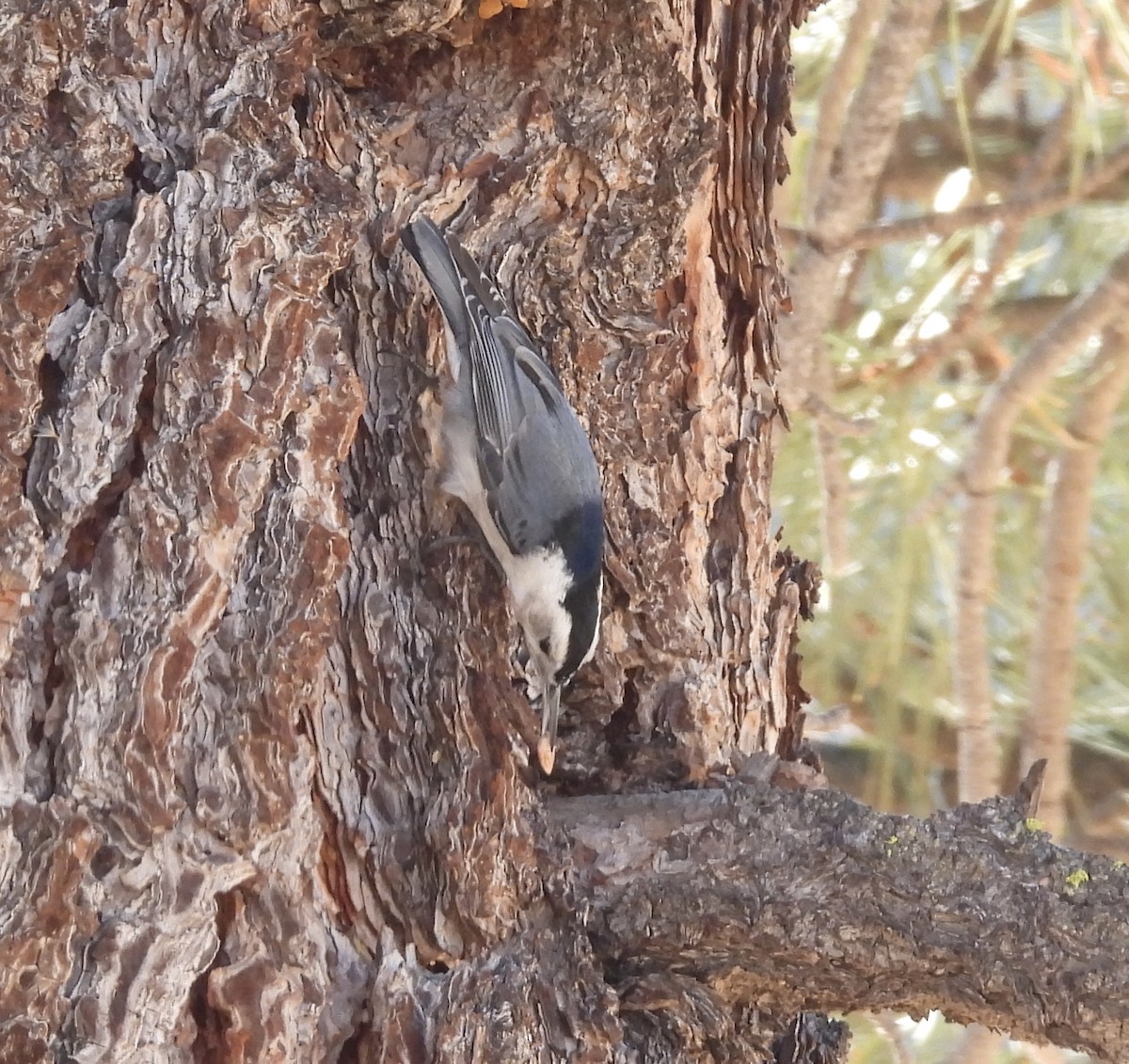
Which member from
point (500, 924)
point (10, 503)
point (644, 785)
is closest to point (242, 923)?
point (500, 924)

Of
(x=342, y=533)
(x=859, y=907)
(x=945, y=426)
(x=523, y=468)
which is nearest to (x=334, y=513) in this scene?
(x=342, y=533)

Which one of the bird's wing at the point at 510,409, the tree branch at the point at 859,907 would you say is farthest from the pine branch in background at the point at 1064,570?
the tree branch at the point at 859,907

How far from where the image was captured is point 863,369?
2316 millimetres

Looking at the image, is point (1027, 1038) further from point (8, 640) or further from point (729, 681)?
point (8, 640)

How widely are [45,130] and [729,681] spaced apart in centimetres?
88

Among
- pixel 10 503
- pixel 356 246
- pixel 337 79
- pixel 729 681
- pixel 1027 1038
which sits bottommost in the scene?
pixel 1027 1038

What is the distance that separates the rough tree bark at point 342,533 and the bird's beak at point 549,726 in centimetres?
4

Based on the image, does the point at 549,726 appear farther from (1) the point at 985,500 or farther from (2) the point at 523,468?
(1) the point at 985,500

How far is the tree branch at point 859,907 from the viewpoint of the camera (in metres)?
1.05

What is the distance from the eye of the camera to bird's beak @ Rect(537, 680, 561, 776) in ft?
4.37

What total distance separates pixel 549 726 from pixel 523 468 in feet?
1.87

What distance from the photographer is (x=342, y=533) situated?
3.85 feet

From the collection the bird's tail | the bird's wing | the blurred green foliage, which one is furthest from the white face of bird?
the blurred green foliage

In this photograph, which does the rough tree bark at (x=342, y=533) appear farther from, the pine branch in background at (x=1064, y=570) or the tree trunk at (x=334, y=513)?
the pine branch in background at (x=1064, y=570)
